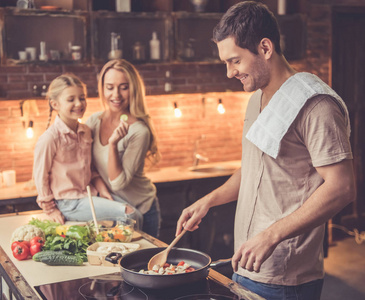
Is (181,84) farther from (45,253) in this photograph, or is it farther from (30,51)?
(45,253)

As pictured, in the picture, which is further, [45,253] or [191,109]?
[191,109]

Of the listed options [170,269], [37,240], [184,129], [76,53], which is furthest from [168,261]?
[184,129]

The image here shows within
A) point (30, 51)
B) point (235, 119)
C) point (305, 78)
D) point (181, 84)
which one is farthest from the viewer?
point (235, 119)

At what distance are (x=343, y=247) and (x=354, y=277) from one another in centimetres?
87

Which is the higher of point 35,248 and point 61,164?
point 61,164

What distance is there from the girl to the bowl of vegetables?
0.48 m

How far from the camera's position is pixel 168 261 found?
7.47 feet

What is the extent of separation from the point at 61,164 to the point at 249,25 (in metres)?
1.76

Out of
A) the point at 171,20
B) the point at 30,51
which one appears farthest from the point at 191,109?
the point at 30,51

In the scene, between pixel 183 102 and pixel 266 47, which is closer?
pixel 266 47

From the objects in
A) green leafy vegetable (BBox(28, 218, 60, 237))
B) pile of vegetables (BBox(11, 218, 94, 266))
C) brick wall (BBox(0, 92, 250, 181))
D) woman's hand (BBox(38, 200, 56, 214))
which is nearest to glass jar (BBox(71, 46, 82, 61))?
brick wall (BBox(0, 92, 250, 181))

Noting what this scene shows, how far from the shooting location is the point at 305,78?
6.80 ft

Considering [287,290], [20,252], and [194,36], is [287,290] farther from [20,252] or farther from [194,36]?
[194,36]

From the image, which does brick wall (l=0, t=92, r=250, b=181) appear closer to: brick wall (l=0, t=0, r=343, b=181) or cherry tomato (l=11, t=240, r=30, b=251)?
brick wall (l=0, t=0, r=343, b=181)
